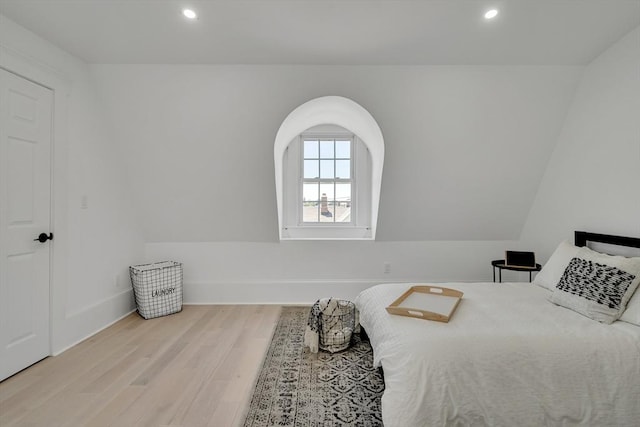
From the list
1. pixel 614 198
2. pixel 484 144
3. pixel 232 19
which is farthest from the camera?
pixel 484 144

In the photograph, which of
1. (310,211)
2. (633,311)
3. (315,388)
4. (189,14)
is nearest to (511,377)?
(633,311)

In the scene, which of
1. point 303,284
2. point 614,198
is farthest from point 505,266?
point 303,284

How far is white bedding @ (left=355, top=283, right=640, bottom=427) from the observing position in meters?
1.44

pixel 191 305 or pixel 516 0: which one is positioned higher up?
pixel 516 0

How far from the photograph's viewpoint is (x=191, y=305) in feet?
12.0

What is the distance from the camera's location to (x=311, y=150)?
445 centimetres

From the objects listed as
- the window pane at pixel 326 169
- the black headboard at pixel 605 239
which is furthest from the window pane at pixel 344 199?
the black headboard at pixel 605 239

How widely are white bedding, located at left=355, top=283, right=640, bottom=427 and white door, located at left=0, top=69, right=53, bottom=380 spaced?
262 centimetres

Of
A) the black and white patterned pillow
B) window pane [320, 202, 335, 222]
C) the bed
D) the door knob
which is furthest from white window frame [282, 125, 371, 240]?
the bed

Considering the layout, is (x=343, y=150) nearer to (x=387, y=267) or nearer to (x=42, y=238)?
(x=387, y=267)

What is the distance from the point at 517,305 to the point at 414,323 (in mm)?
862

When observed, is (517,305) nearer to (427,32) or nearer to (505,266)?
(505,266)

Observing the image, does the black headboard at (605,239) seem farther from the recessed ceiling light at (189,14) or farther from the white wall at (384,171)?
the recessed ceiling light at (189,14)

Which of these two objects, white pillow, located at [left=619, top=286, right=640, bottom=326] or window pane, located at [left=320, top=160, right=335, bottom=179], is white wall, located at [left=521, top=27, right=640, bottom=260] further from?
window pane, located at [left=320, top=160, right=335, bottom=179]
